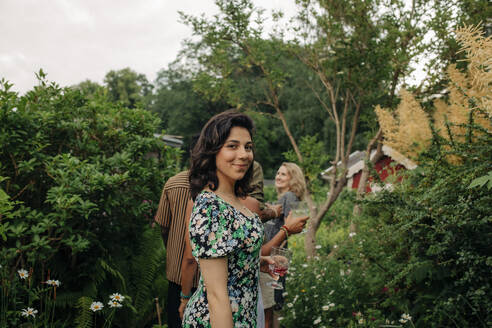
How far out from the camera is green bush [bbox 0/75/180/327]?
3057mm

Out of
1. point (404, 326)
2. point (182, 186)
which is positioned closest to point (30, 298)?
point (182, 186)

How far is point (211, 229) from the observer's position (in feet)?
4.91

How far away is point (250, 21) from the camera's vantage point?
6785mm

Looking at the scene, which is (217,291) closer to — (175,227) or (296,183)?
(175,227)

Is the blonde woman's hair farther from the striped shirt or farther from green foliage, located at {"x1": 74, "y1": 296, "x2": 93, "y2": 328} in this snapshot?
green foliage, located at {"x1": 74, "y1": 296, "x2": 93, "y2": 328}

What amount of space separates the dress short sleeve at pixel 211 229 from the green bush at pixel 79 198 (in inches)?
70.8

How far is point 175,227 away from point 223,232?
1.67m

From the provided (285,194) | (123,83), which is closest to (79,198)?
(285,194)

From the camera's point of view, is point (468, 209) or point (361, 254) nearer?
point (468, 209)

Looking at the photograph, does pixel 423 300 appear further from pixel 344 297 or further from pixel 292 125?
pixel 292 125

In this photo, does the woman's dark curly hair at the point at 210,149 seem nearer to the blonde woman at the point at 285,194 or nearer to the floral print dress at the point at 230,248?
the floral print dress at the point at 230,248

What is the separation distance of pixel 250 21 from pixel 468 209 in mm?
5525

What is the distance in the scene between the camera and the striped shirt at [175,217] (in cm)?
299

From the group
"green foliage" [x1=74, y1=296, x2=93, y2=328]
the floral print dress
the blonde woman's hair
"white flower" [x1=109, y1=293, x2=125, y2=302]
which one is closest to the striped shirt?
"white flower" [x1=109, y1=293, x2=125, y2=302]
